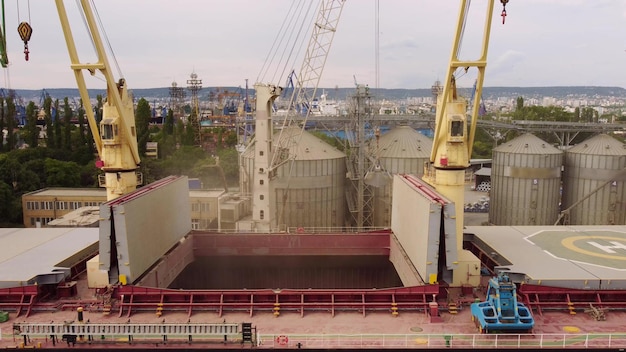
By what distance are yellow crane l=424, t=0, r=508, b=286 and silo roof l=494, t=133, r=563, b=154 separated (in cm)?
2249

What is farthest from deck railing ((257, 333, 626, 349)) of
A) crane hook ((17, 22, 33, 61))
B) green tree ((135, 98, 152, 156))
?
green tree ((135, 98, 152, 156))

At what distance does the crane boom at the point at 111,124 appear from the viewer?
22.4 m

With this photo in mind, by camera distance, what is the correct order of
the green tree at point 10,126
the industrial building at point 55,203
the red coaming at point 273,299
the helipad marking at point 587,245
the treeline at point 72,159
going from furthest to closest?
1. the green tree at point 10,126
2. the treeline at point 72,159
3. the industrial building at point 55,203
4. the helipad marking at point 587,245
5. the red coaming at point 273,299

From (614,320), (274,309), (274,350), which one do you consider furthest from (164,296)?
(614,320)

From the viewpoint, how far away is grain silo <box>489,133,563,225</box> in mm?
42219

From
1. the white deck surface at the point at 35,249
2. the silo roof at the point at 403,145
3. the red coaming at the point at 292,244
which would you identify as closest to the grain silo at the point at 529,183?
the silo roof at the point at 403,145

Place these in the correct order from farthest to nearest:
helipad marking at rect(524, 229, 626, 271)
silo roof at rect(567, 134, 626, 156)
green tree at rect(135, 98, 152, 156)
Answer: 1. green tree at rect(135, 98, 152, 156)
2. silo roof at rect(567, 134, 626, 156)
3. helipad marking at rect(524, 229, 626, 271)

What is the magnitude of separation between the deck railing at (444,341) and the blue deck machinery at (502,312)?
0.32 metres

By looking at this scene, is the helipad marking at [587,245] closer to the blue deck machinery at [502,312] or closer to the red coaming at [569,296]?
the red coaming at [569,296]

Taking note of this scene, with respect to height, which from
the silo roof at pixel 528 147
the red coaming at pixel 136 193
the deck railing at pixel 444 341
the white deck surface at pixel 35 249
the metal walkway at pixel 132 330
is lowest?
the deck railing at pixel 444 341

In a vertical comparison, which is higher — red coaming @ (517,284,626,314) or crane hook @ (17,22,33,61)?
crane hook @ (17,22,33,61)

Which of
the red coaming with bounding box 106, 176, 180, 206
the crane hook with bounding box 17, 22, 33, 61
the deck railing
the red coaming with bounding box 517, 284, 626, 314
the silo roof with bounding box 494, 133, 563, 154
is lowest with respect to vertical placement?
the deck railing

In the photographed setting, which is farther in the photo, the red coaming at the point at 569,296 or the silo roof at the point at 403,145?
the silo roof at the point at 403,145

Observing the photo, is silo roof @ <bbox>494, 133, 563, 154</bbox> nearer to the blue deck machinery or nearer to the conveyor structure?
the blue deck machinery
